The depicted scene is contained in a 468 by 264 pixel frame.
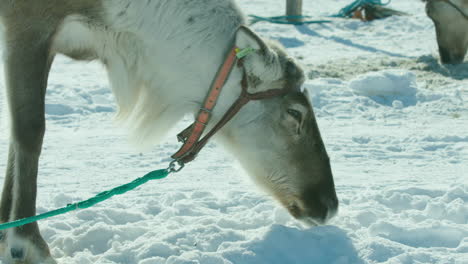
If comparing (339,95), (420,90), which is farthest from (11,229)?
(420,90)

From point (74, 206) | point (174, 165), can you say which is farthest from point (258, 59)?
point (74, 206)

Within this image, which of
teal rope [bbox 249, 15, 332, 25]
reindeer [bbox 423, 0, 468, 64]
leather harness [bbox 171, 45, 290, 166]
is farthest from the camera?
teal rope [bbox 249, 15, 332, 25]

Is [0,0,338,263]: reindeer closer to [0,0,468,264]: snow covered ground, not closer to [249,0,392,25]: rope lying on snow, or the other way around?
[0,0,468,264]: snow covered ground

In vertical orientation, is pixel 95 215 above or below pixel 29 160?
below

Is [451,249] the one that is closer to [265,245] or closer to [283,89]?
[265,245]

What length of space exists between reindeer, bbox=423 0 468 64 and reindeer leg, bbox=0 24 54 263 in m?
5.39

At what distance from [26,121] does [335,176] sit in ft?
7.23

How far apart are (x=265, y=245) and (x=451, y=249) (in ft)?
2.96

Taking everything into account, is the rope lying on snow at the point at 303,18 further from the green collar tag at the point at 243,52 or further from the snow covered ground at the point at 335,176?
the green collar tag at the point at 243,52

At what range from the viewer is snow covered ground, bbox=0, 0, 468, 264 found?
3055 millimetres

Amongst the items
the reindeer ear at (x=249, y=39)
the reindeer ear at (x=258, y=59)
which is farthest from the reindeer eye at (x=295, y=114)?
the reindeer ear at (x=249, y=39)

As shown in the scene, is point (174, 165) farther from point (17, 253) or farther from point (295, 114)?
point (17, 253)

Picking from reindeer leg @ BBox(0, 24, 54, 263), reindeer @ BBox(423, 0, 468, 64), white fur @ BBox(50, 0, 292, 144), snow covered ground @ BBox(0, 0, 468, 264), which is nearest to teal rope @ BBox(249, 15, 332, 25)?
snow covered ground @ BBox(0, 0, 468, 264)

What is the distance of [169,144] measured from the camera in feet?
16.3
